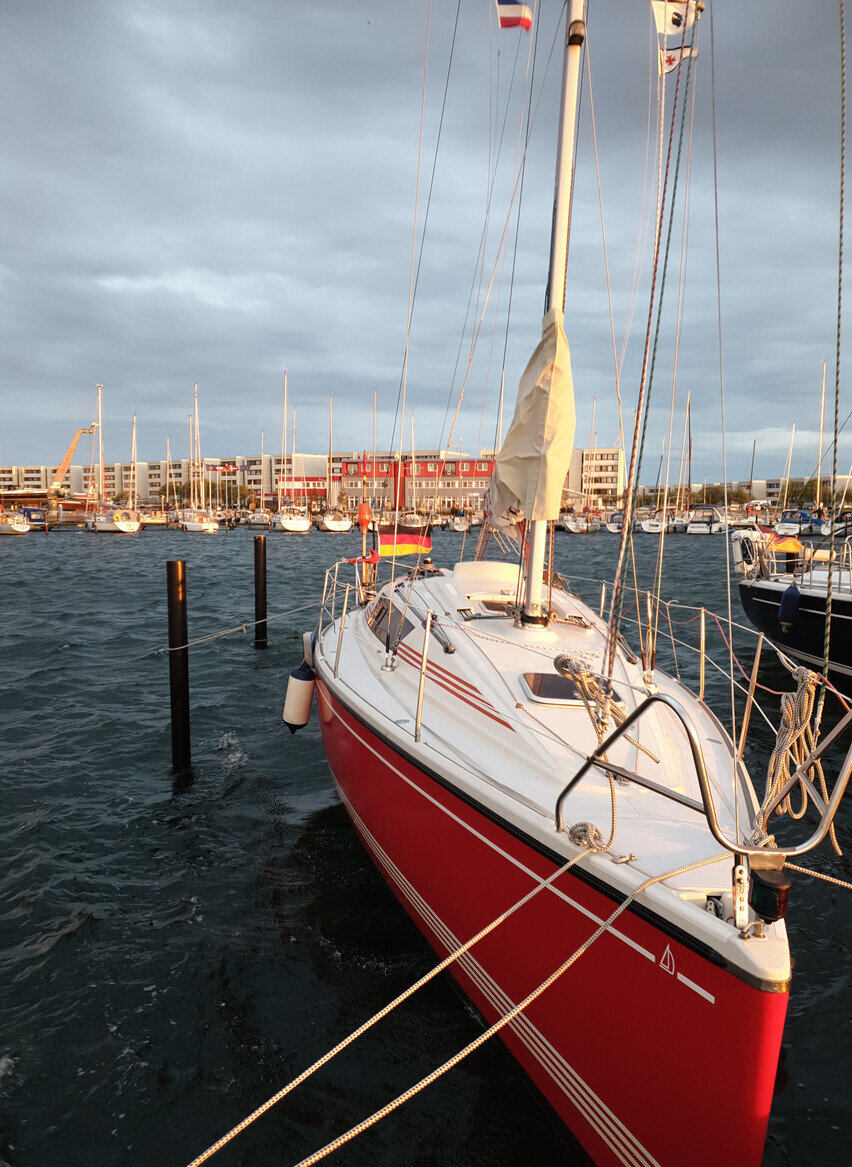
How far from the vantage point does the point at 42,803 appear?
253 inches

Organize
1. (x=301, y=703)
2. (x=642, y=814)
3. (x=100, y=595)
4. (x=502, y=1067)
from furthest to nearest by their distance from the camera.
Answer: (x=100, y=595)
(x=301, y=703)
(x=502, y=1067)
(x=642, y=814)

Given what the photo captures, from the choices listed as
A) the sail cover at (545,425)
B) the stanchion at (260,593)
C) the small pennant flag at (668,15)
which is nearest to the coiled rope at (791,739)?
the sail cover at (545,425)

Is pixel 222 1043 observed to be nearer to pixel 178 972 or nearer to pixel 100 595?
pixel 178 972

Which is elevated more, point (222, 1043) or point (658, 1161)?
point (658, 1161)

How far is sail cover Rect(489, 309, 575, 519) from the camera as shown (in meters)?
4.84

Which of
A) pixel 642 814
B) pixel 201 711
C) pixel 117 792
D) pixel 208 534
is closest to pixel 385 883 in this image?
pixel 642 814

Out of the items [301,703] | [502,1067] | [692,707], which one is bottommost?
[502,1067]

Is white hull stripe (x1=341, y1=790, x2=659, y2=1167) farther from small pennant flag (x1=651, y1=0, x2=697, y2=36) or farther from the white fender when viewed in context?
small pennant flag (x1=651, y1=0, x2=697, y2=36)

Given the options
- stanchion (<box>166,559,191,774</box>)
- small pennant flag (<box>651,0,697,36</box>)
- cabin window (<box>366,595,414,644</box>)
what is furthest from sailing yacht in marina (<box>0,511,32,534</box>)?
small pennant flag (<box>651,0,697,36</box>)

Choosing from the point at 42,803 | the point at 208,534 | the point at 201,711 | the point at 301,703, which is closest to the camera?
the point at 42,803

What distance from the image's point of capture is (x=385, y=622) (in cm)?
679

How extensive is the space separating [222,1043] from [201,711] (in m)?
5.97

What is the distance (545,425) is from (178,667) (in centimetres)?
504

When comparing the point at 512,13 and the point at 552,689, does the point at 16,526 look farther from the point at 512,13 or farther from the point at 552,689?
the point at 552,689
